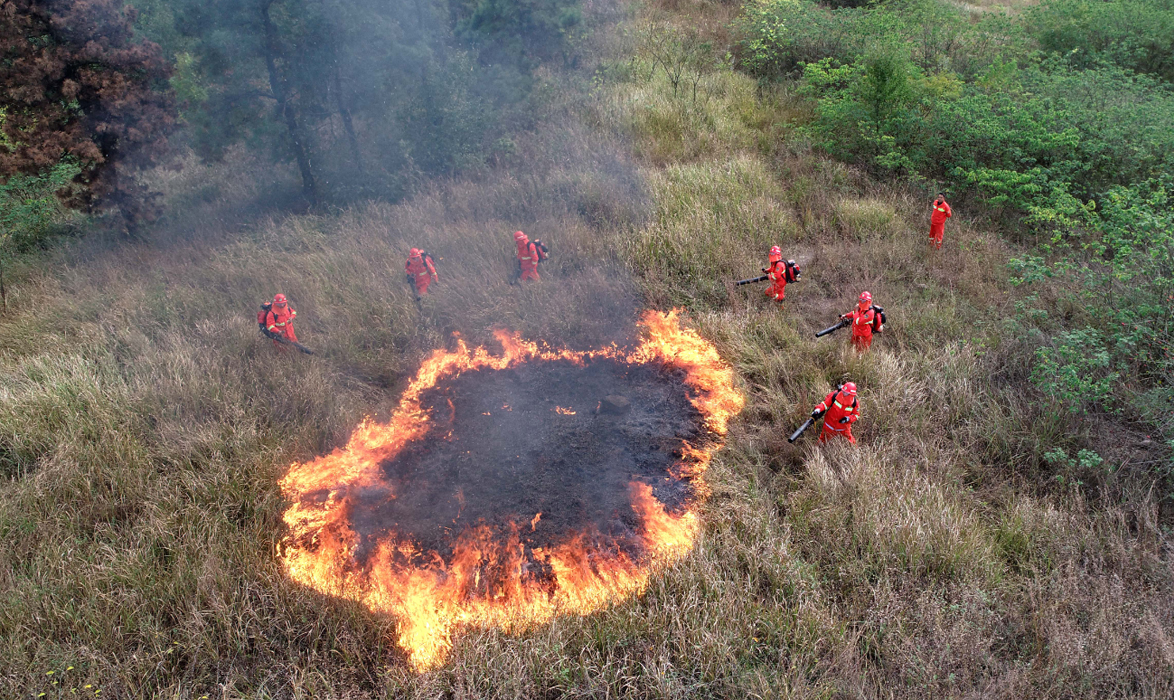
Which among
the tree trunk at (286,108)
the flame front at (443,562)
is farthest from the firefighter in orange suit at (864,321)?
the tree trunk at (286,108)

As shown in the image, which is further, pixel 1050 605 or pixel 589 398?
pixel 589 398

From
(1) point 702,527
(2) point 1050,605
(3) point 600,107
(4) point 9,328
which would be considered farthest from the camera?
(3) point 600,107

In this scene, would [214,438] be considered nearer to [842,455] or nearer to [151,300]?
[151,300]

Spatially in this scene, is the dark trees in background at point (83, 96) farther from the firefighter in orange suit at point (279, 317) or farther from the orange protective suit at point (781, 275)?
the orange protective suit at point (781, 275)

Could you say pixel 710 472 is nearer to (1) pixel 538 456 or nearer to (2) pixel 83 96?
(1) pixel 538 456

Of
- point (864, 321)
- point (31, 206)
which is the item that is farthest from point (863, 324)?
point (31, 206)

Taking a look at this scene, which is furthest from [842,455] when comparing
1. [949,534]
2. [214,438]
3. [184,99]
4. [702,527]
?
[184,99]

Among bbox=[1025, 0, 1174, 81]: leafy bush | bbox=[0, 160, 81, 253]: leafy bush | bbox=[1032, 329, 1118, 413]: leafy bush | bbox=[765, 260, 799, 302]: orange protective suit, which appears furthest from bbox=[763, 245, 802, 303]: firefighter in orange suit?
bbox=[0, 160, 81, 253]: leafy bush

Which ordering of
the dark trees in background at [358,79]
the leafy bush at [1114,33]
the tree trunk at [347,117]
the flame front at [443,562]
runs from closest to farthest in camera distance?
1. the flame front at [443,562]
2. the dark trees in background at [358,79]
3. the tree trunk at [347,117]
4. the leafy bush at [1114,33]
